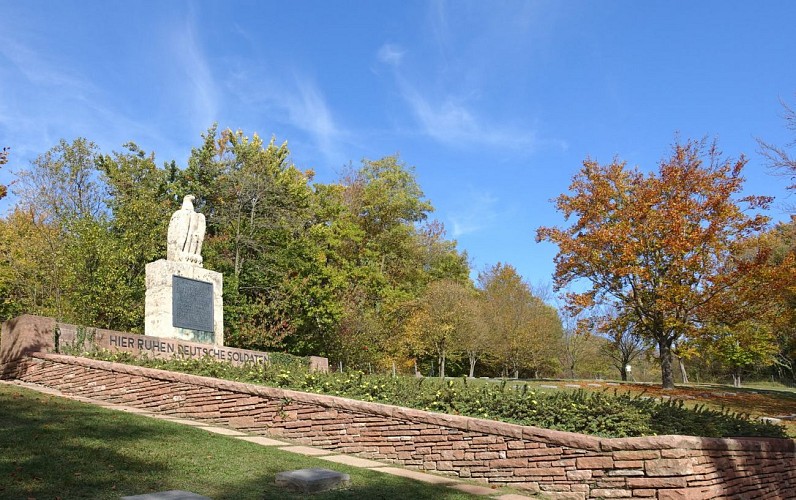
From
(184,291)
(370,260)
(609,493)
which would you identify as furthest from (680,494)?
(370,260)

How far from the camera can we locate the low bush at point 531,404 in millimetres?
7637

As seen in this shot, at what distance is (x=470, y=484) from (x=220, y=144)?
2808 cm

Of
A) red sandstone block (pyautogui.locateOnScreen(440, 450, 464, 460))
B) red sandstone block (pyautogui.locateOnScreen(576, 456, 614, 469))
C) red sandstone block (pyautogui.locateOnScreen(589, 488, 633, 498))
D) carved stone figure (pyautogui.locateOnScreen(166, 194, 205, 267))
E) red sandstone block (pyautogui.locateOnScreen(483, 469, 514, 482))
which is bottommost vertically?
red sandstone block (pyautogui.locateOnScreen(589, 488, 633, 498))

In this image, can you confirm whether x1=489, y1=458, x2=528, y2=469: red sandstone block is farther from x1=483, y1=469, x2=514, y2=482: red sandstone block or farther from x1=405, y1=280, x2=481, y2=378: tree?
x1=405, y1=280, x2=481, y2=378: tree

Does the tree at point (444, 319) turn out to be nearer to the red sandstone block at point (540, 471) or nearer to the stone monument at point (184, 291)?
the stone monument at point (184, 291)

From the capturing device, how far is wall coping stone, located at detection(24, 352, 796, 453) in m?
6.88

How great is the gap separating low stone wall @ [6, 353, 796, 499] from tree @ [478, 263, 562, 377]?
30495 millimetres

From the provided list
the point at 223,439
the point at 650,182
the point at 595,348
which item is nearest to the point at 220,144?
the point at 650,182

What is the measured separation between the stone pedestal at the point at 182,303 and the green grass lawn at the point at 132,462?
592 cm

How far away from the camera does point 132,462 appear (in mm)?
6035

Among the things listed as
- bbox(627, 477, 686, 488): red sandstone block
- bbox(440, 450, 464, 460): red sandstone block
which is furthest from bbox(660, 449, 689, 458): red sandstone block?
bbox(440, 450, 464, 460): red sandstone block

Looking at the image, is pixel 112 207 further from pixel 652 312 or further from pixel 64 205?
pixel 652 312

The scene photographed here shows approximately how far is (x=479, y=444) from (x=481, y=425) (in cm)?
25

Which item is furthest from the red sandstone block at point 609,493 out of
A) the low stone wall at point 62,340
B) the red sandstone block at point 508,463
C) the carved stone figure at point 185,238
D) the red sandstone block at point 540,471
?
the carved stone figure at point 185,238
